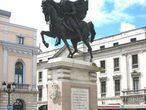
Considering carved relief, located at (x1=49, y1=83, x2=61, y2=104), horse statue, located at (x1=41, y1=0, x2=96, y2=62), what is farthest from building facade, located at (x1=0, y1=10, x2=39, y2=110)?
carved relief, located at (x1=49, y1=83, x2=61, y2=104)

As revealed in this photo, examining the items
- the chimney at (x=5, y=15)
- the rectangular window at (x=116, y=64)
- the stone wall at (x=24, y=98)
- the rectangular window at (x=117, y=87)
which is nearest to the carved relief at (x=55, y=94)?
the stone wall at (x=24, y=98)

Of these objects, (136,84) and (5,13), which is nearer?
(5,13)

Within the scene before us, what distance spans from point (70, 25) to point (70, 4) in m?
0.90

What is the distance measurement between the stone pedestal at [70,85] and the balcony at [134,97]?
95.2ft

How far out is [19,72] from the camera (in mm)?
45656

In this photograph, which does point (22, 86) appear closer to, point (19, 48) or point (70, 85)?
point (19, 48)

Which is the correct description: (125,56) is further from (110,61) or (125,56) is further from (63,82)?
(63,82)

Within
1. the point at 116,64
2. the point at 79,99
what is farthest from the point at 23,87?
the point at 79,99

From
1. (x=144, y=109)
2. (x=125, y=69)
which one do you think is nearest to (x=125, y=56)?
(x=125, y=69)

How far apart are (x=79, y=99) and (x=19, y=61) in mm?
30850

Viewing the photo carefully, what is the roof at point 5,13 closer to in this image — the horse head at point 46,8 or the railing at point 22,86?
the railing at point 22,86

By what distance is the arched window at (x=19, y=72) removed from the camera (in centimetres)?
4537

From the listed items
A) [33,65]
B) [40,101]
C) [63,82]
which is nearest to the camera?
[63,82]

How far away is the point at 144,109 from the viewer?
44.2 metres
